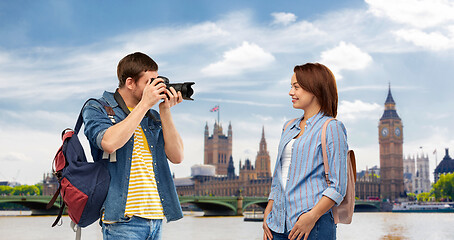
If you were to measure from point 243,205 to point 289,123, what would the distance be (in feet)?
161

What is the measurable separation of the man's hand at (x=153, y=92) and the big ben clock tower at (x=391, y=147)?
339 feet

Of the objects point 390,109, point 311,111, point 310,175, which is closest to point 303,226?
point 310,175

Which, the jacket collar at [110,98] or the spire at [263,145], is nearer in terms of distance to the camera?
the jacket collar at [110,98]

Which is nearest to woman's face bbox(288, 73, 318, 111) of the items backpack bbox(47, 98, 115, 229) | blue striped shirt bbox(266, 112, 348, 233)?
blue striped shirt bbox(266, 112, 348, 233)

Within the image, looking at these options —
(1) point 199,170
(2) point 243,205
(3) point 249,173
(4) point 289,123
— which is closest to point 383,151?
(3) point 249,173

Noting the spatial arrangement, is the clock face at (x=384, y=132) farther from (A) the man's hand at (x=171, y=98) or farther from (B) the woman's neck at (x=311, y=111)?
(A) the man's hand at (x=171, y=98)

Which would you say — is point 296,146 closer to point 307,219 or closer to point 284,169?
point 284,169

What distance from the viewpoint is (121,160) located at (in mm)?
2283

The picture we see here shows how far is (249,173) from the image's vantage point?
102000 millimetres

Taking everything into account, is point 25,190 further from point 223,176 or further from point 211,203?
point 211,203

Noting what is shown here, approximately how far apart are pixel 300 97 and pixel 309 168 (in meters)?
0.33

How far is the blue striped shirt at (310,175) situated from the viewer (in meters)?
2.31

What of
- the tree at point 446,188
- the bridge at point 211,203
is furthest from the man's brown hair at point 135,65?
the tree at point 446,188

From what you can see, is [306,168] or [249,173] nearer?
[306,168]
